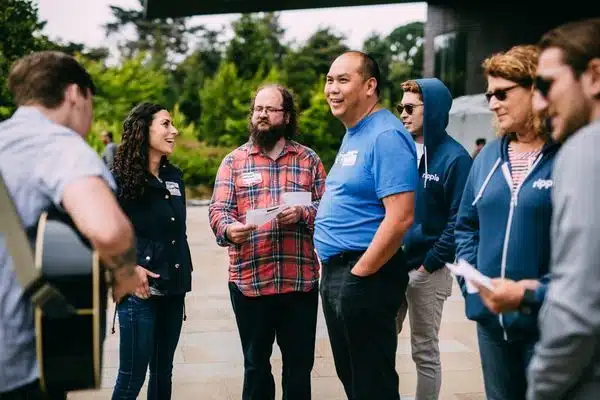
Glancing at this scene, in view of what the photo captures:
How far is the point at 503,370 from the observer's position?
9.37ft

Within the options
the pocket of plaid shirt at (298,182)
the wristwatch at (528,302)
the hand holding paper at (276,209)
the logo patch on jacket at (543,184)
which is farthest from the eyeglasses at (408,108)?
the wristwatch at (528,302)

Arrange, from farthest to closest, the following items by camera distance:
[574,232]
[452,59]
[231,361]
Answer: [452,59]
[231,361]
[574,232]

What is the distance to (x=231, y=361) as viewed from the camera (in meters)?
5.89

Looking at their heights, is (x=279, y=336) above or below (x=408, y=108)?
below

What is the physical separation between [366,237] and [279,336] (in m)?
1.08

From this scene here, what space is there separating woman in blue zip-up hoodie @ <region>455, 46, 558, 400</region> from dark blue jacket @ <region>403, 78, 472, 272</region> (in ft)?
3.37

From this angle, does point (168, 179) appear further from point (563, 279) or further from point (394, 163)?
point (563, 279)

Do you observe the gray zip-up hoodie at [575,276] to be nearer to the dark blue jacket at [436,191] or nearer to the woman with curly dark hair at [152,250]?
the dark blue jacket at [436,191]

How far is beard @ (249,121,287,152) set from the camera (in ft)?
14.0

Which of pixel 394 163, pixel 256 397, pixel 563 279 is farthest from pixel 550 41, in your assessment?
pixel 256 397

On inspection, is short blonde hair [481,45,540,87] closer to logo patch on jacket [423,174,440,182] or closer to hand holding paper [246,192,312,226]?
logo patch on jacket [423,174,440,182]

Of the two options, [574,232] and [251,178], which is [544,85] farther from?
[251,178]

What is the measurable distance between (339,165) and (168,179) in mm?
1111

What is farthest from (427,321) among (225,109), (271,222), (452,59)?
(225,109)
